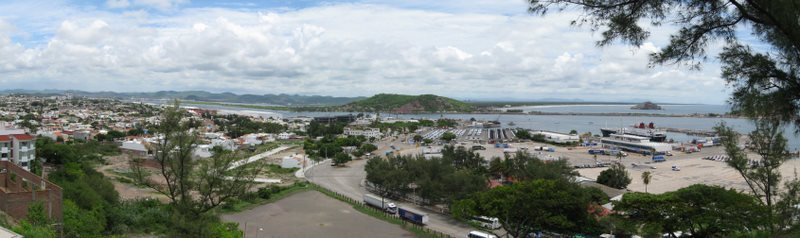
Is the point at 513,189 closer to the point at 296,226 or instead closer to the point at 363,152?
the point at 296,226

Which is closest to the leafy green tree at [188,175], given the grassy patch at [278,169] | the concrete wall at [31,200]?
the concrete wall at [31,200]

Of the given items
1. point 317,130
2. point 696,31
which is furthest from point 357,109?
point 696,31

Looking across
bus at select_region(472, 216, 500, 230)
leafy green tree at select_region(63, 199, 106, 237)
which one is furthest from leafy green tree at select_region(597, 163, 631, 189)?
leafy green tree at select_region(63, 199, 106, 237)

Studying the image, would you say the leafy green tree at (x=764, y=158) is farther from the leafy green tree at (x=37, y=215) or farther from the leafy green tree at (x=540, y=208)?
the leafy green tree at (x=37, y=215)

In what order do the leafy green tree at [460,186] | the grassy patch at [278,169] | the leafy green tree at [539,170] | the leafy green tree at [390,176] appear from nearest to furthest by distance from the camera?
the leafy green tree at [460,186] < the leafy green tree at [539,170] < the leafy green tree at [390,176] < the grassy patch at [278,169]

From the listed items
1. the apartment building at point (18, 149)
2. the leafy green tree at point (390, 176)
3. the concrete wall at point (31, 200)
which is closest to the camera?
the concrete wall at point (31, 200)

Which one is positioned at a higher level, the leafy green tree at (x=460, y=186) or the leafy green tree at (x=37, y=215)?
the leafy green tree at (x=37, y=215)

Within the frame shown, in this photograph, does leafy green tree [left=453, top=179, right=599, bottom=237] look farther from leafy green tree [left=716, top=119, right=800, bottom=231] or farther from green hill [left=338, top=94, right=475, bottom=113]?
green hill [left=338, top=94, right=475, bottom=113]
